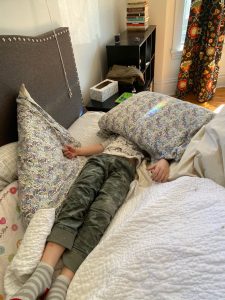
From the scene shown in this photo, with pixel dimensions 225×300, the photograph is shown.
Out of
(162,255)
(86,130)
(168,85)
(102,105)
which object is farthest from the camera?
(168,85)

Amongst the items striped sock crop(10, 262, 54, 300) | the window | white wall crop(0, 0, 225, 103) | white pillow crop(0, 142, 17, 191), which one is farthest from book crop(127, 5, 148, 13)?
striped sock crop(10, 262, 54, 300)

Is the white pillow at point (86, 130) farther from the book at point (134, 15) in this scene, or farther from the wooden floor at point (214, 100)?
the wooden floor at point (214, 100)

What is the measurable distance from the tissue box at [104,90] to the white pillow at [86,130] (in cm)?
25

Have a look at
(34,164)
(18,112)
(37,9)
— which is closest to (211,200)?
(34,164)

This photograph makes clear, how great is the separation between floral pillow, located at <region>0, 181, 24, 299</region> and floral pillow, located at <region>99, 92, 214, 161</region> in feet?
1.95

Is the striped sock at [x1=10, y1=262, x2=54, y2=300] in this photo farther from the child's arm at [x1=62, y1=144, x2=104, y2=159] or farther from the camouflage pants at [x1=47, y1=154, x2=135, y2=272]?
the child's arm at [x1=62, y1=144, x2=104, y2=159]

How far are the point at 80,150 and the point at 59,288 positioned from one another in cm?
68

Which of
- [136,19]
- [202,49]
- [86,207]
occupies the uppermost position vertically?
[136,19]

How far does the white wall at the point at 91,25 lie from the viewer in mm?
1180

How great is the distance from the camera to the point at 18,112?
0.99 meters

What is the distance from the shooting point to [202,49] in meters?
2.50

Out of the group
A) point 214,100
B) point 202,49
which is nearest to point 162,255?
point 202,49

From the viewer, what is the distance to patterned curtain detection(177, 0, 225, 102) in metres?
2.28

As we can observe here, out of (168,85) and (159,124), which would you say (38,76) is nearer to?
(159,124)
